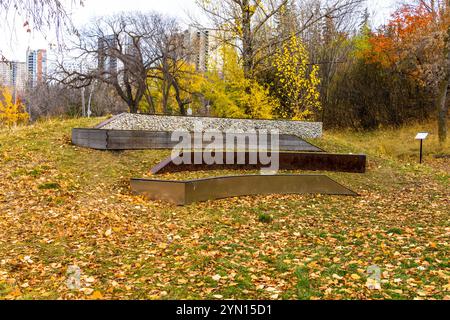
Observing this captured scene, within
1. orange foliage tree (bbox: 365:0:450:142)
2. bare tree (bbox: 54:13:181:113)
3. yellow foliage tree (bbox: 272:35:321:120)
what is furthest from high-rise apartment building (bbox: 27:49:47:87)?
orange foliage tree (bbox: 365:0:450:142)

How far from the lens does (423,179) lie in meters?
11.6

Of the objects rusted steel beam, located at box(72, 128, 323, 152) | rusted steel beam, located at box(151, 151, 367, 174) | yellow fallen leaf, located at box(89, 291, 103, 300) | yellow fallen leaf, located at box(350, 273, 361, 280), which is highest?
rusted steel beam, located at box(72, 128, 323, 152)

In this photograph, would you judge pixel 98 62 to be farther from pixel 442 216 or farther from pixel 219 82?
pixel 442 216

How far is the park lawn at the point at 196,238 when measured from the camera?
4113mm

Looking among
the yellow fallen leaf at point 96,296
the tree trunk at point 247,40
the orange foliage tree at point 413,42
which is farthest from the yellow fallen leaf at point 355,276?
the orange foliage tree at point 413,42

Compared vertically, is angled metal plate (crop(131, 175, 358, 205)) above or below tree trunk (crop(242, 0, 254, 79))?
below

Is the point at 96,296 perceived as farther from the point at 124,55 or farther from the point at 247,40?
the point at 124,55

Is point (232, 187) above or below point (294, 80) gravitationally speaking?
below

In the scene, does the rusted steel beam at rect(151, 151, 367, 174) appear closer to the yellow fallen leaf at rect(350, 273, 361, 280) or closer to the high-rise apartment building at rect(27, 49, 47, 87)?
the high-rise apartment building at rect(27, 49, 47, 87)

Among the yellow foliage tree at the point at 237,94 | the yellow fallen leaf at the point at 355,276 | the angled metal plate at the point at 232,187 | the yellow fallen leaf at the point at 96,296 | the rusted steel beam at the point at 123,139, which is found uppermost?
the yellow foliage tree at the point at 237,94

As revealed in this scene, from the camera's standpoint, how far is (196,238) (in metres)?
5.84

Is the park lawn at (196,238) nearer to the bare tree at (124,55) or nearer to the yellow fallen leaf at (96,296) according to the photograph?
the yellow fallen leaf at (96,296)

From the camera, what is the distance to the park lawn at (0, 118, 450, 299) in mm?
4113

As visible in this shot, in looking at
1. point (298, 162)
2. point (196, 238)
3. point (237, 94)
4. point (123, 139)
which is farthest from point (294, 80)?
point (196, 238)
